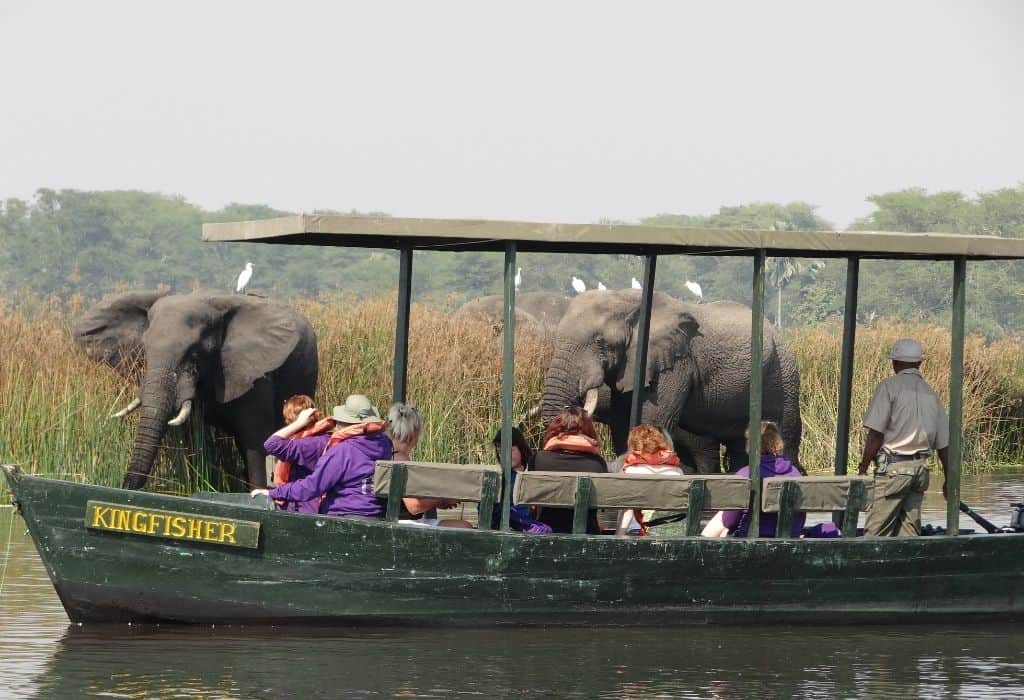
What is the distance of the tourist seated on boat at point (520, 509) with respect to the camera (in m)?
11.1

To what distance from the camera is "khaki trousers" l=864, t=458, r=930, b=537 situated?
11367 millimetres

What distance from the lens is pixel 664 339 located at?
18188 millimetres

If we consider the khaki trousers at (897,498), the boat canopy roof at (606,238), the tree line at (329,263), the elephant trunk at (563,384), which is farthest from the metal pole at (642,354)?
the tree line at (329,263)

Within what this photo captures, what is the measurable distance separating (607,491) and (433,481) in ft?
3.00

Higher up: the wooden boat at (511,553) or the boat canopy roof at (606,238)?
the boat canopy roof at (606,238)

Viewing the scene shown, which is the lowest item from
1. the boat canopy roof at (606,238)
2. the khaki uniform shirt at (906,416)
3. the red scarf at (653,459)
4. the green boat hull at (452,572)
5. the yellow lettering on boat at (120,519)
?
the green boat hull at (452,572)

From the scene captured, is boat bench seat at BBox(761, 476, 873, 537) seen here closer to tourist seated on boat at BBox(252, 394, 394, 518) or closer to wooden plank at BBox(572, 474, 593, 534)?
wooden plank at BBox(572, 474, 593, 534)

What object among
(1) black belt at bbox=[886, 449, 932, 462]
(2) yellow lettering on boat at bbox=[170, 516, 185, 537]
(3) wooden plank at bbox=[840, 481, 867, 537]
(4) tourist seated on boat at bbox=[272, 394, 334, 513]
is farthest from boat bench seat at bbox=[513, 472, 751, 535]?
(2) yellow lettering on boat at bbox=[170, 516, 185, 537]

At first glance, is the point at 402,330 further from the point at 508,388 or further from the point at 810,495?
the point at 810,495

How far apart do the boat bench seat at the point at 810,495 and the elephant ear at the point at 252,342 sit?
25.7ft

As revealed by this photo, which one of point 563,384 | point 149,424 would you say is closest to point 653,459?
point 563,384

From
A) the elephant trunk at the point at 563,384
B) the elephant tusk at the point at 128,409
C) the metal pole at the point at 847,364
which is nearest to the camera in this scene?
the metal pole at the point at 847,364

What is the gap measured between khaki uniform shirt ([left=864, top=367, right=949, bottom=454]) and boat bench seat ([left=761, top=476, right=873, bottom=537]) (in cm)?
44

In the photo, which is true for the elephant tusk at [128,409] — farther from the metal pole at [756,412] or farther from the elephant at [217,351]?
the metal pole at [756,412]
